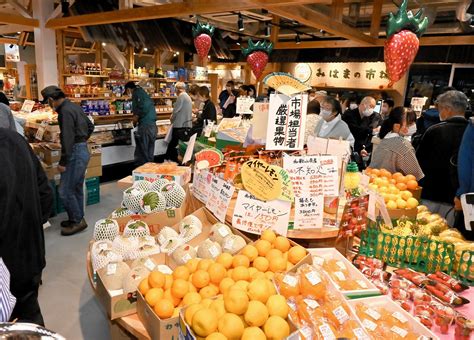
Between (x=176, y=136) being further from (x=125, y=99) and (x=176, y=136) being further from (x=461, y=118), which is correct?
(x=461, y=118)

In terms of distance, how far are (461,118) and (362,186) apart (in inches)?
63.4

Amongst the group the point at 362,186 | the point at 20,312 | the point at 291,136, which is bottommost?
the point at 20,312

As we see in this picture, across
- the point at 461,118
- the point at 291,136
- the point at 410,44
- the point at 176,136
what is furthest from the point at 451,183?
the point at 176,136

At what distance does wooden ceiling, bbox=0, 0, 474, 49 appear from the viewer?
476cm

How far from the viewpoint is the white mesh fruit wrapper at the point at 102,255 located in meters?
2.17

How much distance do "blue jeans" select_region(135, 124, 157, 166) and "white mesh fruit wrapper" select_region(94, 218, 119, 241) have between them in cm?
449

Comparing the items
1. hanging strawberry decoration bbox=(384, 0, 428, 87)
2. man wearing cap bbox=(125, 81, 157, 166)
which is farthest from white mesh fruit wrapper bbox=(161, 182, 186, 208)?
man wearing cap bbox=(125, 81, 157, 166)

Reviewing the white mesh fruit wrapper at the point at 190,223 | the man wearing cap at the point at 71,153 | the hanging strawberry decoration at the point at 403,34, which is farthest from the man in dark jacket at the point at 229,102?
the white mesh fruit wrapper at the point at 190,223

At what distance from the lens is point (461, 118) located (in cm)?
339

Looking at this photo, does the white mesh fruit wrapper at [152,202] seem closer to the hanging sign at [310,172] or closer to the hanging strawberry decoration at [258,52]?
the hanging sign at [310,172]

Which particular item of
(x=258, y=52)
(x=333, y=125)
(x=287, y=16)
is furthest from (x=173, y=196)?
(x=258, y=52)

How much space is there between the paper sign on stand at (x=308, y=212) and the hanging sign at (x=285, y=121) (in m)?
0.56

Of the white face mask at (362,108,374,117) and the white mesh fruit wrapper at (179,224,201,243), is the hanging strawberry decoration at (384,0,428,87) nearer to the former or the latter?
the white mesh fruit wrapper at (179,224,201,243)

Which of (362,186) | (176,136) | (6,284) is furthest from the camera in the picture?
(176,136)
